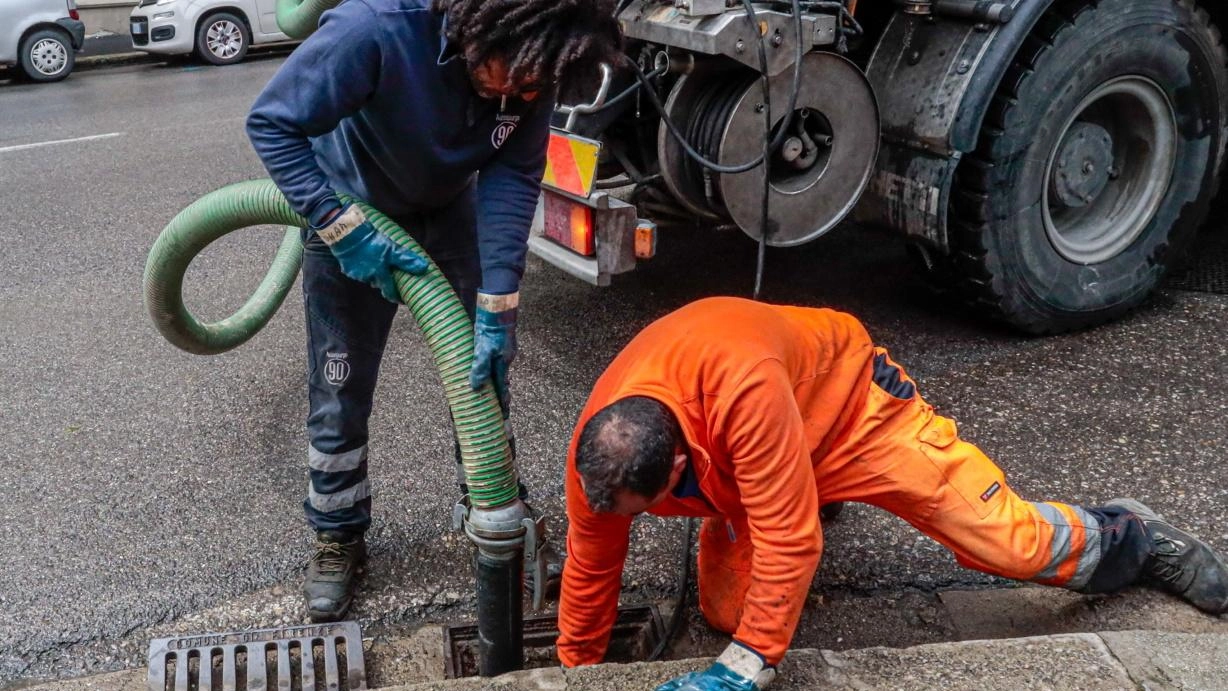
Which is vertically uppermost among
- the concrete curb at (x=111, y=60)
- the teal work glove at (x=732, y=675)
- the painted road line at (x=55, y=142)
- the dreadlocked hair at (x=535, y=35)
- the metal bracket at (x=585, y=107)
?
the dreadlocked hair at (x=535, y=35)

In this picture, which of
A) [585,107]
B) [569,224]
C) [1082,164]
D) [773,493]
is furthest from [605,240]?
[1082,164]

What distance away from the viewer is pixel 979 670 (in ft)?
7.06

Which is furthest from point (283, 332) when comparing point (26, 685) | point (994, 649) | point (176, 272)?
point (994, 649)

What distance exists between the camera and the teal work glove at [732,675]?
203cm

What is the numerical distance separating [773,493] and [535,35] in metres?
0.98

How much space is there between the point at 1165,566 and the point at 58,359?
370cm

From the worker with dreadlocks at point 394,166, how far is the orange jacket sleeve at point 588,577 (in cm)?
35

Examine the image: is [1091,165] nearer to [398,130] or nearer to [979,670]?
[979,670]

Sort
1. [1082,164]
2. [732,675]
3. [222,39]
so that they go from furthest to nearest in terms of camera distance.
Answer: [222,39] → [1082,164] → [732,675]

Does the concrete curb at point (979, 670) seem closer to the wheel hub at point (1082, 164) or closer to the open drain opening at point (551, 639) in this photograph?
the open drain opening at point (551, 639)

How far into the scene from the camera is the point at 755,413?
2148mm

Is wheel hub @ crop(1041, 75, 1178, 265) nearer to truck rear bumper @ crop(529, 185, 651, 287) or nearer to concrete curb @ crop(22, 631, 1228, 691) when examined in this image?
truck rear bumper @ crop(529, 185, 651, 287)

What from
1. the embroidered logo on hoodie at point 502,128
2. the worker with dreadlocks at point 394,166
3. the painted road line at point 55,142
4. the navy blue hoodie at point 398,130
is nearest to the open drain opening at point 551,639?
the worker with dreadlocks at point 394,166

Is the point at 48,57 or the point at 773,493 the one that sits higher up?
the point at 773,493
